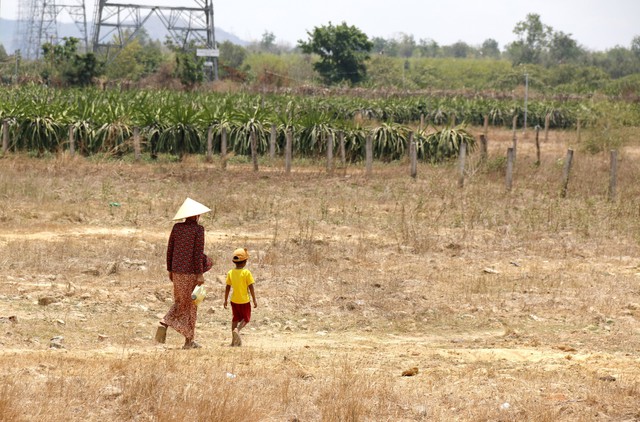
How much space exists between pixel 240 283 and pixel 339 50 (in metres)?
58.3

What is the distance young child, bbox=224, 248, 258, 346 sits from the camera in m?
8.74

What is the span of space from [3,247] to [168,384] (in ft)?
22.1

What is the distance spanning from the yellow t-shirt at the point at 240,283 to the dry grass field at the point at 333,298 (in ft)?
1.65

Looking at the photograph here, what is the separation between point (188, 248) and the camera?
847 centimetres

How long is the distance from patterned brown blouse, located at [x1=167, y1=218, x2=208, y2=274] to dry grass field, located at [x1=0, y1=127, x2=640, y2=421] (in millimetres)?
724

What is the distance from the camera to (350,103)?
41750mm

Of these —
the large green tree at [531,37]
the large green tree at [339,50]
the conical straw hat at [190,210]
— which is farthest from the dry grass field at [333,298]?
the large green tree at [531,37]

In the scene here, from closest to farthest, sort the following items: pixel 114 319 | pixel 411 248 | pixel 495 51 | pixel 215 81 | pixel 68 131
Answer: pixel 114 319 → pixel 411 248 → pixel 68 131 → pixel 215 81 → pixel 495 51

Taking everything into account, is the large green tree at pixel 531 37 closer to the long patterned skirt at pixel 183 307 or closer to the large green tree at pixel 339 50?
the large green tree at pixel 339 50

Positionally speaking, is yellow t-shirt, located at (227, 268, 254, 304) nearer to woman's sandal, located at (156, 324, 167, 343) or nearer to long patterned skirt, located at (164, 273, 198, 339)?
long patterned skirt, located at (164, 273, 198, 339)

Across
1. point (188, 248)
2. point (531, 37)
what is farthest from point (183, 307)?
point (531, 37)

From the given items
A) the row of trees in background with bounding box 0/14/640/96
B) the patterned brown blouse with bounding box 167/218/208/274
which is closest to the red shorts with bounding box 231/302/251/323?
the patterned brown blouse with bounding box 167/218/208/274

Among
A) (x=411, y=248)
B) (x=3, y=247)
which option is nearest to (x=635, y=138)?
(x=411, y=248)

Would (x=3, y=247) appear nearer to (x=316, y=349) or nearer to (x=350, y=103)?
(x=316, y=349)
